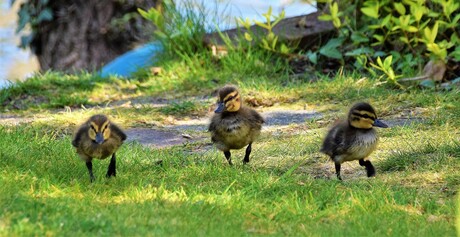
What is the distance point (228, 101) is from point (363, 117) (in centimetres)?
114

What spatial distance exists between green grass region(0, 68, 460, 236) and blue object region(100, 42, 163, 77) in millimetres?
3131

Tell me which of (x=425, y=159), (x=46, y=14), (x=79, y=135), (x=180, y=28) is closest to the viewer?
(x=79, y=135)

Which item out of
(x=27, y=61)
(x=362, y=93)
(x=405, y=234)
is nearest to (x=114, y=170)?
(x=405, y=234)

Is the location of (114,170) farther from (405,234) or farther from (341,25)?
(341,25)

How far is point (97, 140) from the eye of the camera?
638 centimetres

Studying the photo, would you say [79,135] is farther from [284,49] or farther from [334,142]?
[284,49]

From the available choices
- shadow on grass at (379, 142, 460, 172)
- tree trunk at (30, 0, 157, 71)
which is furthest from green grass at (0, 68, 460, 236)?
tree trunk at (30, 0, 157, 71)

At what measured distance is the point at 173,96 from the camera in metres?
11.7

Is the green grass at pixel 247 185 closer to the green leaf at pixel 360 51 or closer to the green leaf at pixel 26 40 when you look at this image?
the green leaf at pixel 360 51

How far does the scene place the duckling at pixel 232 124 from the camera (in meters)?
7.39

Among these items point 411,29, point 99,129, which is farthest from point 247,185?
point 411,29

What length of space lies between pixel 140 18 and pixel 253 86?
4.43 m

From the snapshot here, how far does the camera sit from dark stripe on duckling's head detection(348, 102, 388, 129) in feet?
22.8

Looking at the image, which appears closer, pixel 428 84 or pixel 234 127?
pixel 234 127
